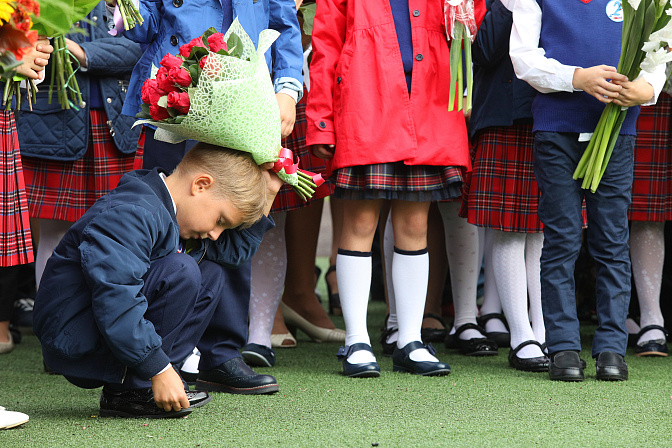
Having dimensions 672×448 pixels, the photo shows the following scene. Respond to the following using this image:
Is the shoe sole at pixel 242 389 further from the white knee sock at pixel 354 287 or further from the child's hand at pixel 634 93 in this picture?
the child's hand at pixel 634 93

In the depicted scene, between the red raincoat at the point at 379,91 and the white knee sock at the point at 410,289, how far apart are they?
35cm

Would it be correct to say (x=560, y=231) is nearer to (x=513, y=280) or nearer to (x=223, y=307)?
(x=513, y=280)

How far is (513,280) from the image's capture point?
2994 millimetres

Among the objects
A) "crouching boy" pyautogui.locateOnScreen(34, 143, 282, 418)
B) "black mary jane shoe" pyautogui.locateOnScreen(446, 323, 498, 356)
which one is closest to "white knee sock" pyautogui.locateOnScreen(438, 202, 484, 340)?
"black mary jane shoe" pyautogui.locateOnScreen(446, 323, 498, 356)

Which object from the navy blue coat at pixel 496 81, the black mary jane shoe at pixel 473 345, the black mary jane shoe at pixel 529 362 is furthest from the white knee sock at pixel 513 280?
the navy blue coat at pixel 496 81

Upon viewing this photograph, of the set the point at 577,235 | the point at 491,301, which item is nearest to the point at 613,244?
the point at 577,235

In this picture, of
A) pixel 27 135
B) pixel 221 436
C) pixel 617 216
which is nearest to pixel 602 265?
pixel 617 216

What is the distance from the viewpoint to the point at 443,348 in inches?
132

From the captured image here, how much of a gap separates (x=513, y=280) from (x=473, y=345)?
0.33 m

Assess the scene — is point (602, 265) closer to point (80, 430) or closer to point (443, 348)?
point (443, 348)

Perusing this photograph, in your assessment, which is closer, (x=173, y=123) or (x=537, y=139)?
(x=173, y=123)

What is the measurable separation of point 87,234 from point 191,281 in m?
0.29

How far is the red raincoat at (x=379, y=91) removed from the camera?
8.77 ft

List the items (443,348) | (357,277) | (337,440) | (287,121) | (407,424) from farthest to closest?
1. (443,348)
2. (357,277)
3. (287,121)
4. (407,424)
5. (337,440)
